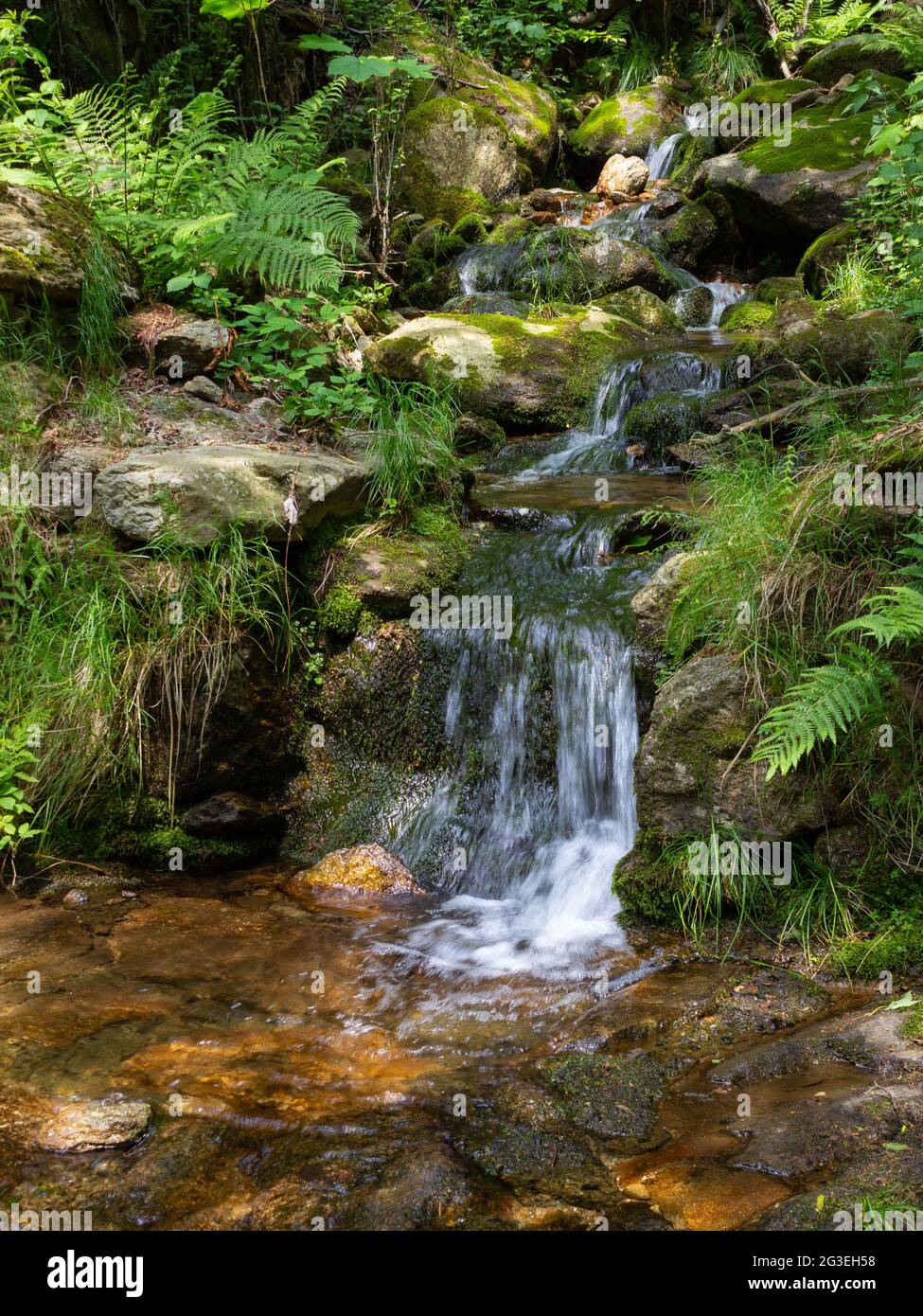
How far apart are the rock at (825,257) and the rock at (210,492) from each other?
5.71 meters

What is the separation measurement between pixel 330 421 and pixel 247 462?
106 cm

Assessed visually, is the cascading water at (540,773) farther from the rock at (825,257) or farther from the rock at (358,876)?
the rock at (825,257)

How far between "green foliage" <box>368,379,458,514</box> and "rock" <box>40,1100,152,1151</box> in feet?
11.9

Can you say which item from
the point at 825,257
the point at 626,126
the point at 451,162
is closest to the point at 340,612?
the point at 825,257

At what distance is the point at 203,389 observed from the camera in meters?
5.90

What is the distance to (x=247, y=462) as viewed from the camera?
504 cm

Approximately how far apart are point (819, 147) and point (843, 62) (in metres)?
3.03

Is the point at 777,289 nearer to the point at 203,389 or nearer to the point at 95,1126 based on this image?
the point at 203,389

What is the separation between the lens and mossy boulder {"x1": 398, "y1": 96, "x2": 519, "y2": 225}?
11.7 meters

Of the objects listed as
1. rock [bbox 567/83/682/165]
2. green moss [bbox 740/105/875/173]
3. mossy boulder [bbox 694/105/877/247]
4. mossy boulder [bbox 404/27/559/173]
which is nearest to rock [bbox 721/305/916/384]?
mossy boulder [bbox 694/105/877/247]

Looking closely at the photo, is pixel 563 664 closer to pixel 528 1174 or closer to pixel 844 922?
pixel 844 922

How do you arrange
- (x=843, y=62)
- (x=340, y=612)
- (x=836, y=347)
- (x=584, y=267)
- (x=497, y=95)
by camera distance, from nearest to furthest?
(x=340, y=612) < (x=836, y=347) < (x=584, y=267) < (x=843, y=62) < (x=497, y=95)

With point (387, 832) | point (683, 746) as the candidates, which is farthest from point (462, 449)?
point (683, 746)

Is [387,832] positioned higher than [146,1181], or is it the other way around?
[387,832]
